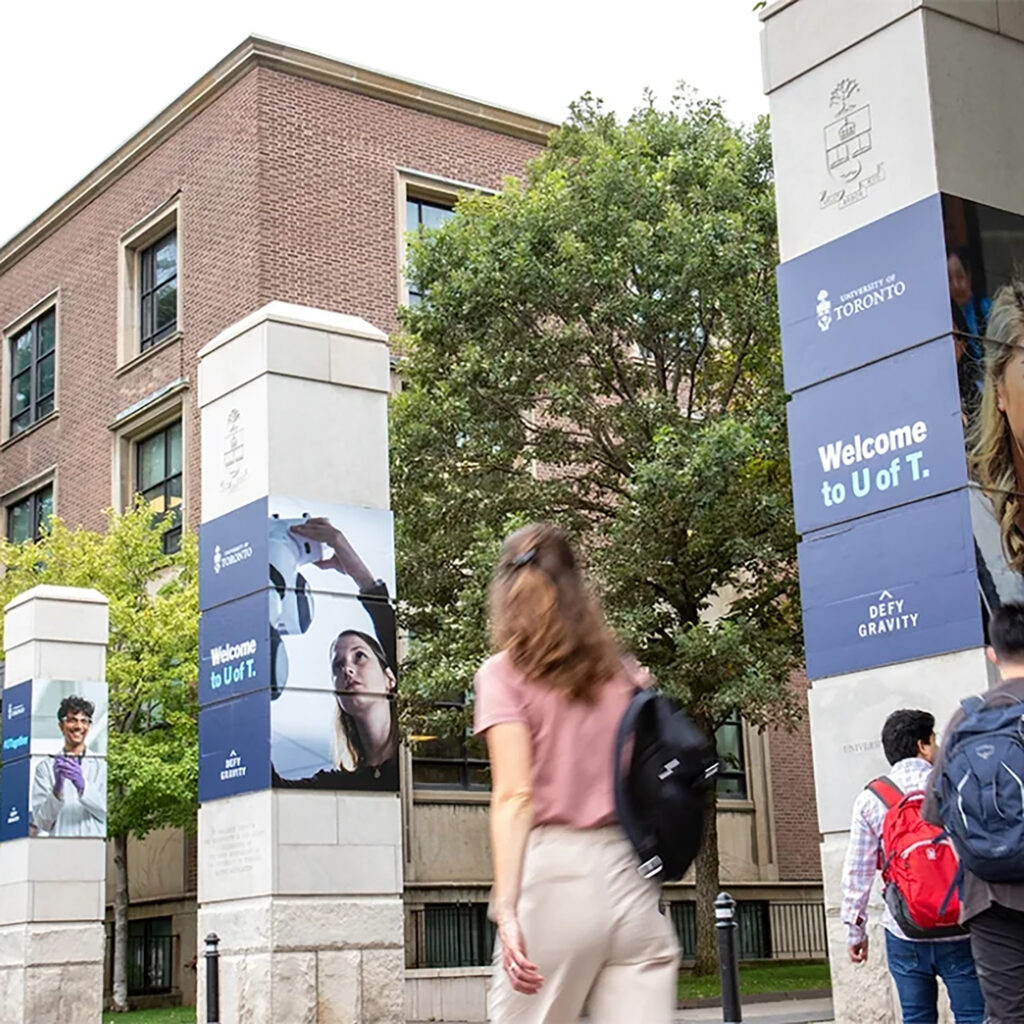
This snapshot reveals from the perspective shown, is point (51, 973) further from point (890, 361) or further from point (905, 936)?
point (905, 936)

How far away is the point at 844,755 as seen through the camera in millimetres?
8805

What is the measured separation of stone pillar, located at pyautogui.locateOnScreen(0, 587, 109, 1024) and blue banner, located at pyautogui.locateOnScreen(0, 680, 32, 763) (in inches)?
0.5

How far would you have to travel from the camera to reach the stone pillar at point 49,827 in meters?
19.1

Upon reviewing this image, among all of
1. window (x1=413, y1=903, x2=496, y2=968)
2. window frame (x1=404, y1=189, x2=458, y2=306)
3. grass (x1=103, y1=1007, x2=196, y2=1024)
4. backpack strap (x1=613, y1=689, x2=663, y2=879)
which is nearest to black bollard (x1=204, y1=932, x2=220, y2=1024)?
grass (x1=103, y1=1007, x2=196, y2=1024)

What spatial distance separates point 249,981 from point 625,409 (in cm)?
1098

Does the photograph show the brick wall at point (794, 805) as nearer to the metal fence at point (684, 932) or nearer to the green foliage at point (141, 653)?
the metal fence at point (684, 932)

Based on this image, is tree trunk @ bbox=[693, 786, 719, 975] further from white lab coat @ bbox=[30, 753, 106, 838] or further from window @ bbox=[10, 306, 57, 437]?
window @ bbox=[10, 306, 57, 437]

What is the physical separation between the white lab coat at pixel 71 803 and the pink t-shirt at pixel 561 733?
1636cm

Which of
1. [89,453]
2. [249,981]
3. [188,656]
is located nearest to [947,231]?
[249,981]

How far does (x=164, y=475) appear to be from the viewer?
30375 mm

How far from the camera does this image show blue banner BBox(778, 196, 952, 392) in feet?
28.2

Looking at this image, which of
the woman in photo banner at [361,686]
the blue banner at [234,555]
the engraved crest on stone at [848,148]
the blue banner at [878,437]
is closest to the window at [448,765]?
the blue banner at [234,555]

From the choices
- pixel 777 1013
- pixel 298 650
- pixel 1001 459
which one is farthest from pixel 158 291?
pixel 1001 459

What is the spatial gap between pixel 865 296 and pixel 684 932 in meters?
20.9
